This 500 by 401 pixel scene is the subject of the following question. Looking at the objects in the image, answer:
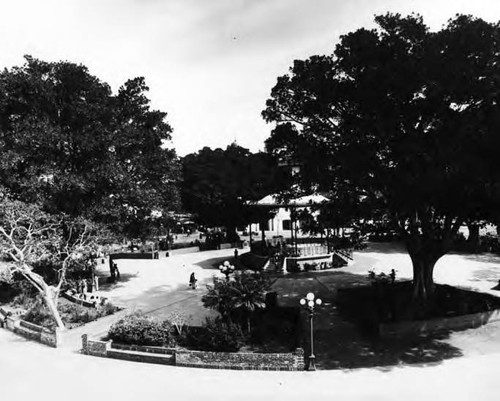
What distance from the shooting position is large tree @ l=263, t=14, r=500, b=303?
60.8 ft

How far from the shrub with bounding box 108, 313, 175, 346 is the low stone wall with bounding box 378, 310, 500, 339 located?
9.87 m

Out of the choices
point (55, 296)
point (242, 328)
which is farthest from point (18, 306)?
point (242, 328)

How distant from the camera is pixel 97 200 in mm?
29141

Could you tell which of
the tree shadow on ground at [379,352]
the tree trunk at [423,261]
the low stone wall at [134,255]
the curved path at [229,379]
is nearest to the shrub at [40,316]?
the curved path at [229,379]

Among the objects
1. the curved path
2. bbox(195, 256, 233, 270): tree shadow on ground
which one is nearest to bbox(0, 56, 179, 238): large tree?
the curved path

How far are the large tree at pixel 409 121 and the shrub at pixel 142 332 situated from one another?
10207 mm

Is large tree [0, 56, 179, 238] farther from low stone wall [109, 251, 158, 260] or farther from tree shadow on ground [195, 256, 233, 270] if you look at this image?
low stone wall [109, 251, 158, 260]

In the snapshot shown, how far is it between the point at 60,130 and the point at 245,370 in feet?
61.4

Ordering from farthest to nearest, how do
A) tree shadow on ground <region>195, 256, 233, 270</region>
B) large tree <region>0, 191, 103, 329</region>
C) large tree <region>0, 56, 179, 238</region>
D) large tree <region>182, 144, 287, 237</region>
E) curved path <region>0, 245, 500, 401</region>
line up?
large tree <region>182, 144, 287, 237</region> → tree shadow on ground <region>195, 256, 233, 270</region> → large tree <region>0, 56, 179, 238</region> → large tree <region>0, 191, 103, 329</region> → curved path <region>0, 245, 500, 401</region>

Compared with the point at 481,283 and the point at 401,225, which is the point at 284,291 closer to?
the point at 401,225

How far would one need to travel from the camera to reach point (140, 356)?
1830 centimetres

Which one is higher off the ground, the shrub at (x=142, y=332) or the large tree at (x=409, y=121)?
the large tree at (x=409, y=121)

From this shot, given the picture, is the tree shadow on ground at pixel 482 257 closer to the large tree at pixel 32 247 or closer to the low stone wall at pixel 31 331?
the large tree at pixel 32 247

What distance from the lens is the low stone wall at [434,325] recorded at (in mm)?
20469
